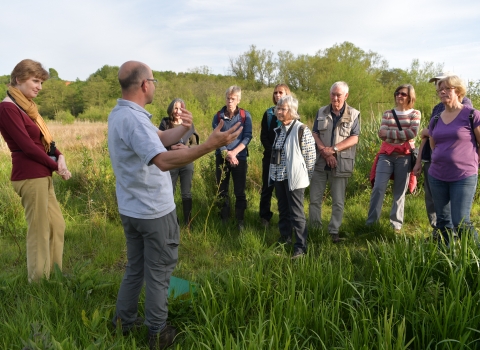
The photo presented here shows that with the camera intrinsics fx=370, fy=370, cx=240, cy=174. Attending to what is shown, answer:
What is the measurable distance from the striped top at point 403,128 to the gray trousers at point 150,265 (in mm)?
3426

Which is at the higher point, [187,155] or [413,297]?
[187,155]

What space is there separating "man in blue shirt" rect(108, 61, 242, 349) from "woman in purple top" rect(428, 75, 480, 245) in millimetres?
2801

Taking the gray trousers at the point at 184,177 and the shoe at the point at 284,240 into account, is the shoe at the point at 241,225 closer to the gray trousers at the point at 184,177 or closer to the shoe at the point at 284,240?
the shoe at the point at 284,240

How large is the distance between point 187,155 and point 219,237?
2.80m

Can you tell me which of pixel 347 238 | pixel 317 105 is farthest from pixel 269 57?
pixel 347 238

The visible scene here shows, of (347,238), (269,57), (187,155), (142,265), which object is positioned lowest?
(347,238)

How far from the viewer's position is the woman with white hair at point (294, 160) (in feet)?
14.0

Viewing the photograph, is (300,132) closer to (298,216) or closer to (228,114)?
(298,216)

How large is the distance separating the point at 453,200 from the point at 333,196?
1458 mm

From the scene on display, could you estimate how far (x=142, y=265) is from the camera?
8.95 ft

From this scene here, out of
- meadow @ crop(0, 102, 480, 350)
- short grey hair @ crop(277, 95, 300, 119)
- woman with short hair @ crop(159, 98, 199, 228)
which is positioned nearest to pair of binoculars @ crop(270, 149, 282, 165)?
short grey hair @ crop(277, 95, 300, 119)

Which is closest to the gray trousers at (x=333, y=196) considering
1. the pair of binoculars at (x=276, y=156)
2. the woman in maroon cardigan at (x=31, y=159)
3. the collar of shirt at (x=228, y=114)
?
the pair of binoculars at (x=276, y=156)

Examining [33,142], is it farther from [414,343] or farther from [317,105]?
[317,105]

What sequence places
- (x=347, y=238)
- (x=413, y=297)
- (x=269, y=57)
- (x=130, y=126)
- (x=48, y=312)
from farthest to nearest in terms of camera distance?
Answer: (x=269, y=57) → (x=347, y=238) → (x=48, y=312) → (x=413, y=297) → (x=130, y=126)
